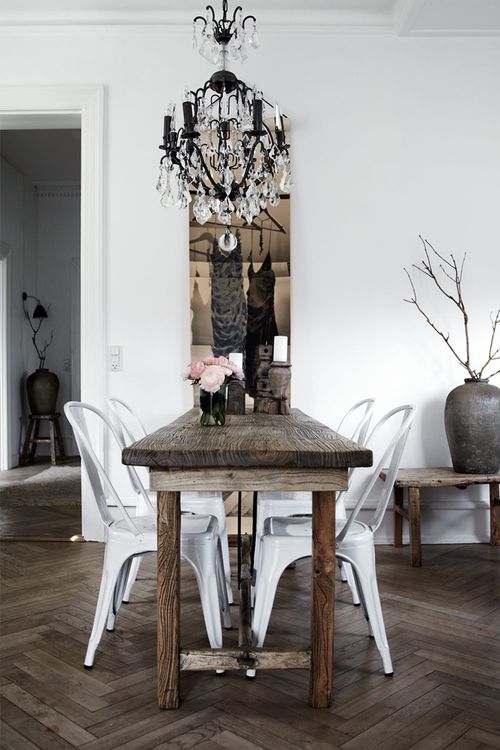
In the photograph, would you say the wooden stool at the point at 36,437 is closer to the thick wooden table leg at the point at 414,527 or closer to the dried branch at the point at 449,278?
the dried branch at the point at 449,278

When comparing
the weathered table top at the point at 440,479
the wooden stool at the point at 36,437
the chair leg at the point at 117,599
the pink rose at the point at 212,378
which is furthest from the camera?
the wooden stool at the point at 36,437

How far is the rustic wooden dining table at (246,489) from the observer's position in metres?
1.86

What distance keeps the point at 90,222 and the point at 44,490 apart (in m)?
2.57

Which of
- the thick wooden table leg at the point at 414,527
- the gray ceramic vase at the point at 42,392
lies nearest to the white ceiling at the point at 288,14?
the thick wooden table leg at the point at 414,527

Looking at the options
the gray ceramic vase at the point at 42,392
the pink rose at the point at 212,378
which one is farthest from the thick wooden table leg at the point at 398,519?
the gray ceramic vase at the point at 42,392

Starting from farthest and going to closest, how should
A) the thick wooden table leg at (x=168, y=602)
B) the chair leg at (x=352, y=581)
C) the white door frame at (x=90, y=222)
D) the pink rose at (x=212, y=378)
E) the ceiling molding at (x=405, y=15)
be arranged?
1. the white door frame at (x=90, y=222)
2. the ceiling molding at (x=405, y=15)
3. the chair leg at (x=352, y=581)
4. the pink rose at (x=212, y=378)
5. the thick wooden table leg at (x=168, y=602)

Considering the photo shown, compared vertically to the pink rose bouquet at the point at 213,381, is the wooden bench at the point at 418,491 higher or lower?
lower

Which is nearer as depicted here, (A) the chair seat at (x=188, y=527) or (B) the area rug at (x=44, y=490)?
(A) the chair seat at (x=188, y=527)

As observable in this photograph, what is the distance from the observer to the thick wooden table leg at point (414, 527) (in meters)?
3.50

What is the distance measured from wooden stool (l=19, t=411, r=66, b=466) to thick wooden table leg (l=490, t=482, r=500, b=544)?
4.73 m

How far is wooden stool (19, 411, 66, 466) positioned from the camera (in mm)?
7215

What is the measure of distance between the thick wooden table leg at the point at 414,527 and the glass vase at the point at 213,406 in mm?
1473

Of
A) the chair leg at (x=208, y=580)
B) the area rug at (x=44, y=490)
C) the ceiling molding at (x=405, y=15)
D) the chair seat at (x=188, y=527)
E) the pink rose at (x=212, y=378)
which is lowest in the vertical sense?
the area rug at (x=44, y=490)

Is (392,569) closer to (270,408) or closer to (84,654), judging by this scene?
(270,408)
